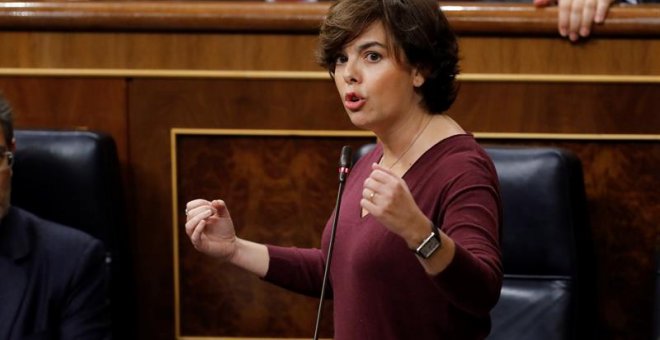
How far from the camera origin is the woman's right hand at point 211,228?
98 cm

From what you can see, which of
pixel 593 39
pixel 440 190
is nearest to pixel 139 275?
pixel 593 39

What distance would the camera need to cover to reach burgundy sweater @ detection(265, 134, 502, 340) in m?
0.82

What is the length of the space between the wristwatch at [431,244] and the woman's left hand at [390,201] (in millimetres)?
13

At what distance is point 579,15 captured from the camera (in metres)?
1.47

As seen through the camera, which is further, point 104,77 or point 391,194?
point 104,77

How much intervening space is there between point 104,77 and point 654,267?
2.63ft

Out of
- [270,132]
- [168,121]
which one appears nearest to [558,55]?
[270,132]

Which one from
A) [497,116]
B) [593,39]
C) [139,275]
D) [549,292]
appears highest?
[593,39]

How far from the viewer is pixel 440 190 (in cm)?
87

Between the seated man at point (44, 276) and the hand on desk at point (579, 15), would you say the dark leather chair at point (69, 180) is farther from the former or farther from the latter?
the hand on desk at point (579, 15)

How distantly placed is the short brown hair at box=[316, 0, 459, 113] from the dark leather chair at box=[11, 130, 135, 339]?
56cm

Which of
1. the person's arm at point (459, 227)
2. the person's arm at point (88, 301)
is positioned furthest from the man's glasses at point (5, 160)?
the person's arm at point (459, 227)

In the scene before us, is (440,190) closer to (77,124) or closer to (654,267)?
(654,267)

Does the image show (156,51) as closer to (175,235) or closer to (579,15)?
(175,235)
